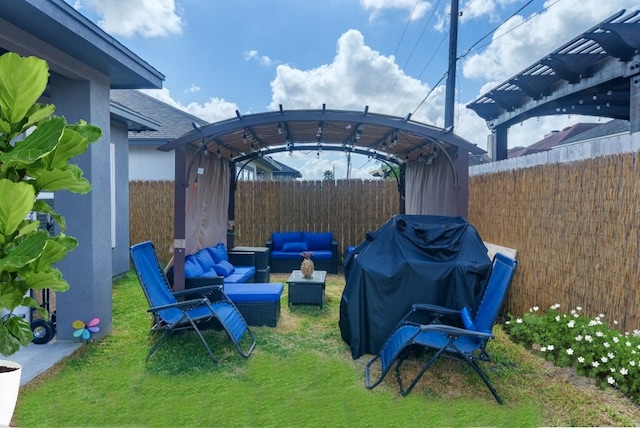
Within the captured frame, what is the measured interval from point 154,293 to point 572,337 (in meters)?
4.14

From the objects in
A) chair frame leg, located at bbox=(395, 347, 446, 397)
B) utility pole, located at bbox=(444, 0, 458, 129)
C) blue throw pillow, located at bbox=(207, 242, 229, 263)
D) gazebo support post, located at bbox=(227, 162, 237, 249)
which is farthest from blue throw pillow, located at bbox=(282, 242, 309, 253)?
chair frame leg, located at bbox=(395, 347, 446, 397)

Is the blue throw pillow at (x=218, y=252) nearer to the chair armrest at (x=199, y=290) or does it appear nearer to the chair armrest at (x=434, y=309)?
the chair armrest at (x=199, y=290)

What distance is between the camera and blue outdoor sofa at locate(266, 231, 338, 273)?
8.51m

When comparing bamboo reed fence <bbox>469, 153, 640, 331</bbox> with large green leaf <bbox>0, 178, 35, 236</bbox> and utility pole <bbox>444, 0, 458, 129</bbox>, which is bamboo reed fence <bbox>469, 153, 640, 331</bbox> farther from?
utility pole <bbox>444, 0, 458, 129</bbox>

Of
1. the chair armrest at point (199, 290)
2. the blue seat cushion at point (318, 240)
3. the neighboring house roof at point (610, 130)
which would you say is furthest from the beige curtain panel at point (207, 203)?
the neighboring house roof at point (610, 130)

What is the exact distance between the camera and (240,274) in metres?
6.29

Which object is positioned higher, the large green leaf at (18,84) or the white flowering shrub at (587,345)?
the large green leaf at (18,84)

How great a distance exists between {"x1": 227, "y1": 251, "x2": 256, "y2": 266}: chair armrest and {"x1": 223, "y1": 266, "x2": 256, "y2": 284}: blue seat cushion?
0.21 m

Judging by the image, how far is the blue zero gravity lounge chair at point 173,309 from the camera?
3.87 meters

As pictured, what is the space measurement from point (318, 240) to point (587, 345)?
240 inches

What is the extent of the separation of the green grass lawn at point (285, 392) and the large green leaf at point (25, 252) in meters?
1.92

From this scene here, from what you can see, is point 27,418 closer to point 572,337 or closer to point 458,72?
point 572,337

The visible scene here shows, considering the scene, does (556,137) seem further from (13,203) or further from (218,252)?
(13,203)

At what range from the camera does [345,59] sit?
46.5 feet
